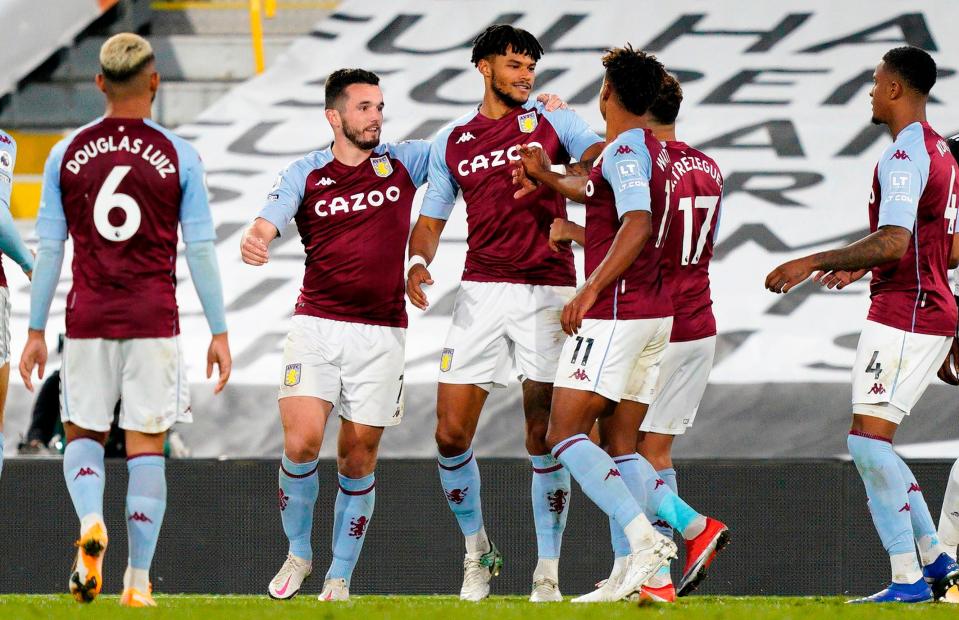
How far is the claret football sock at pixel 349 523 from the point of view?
6.16 meters

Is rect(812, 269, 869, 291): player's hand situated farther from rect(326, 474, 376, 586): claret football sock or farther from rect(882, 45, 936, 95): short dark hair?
rect(326, 474, 376, 586): claret football sock

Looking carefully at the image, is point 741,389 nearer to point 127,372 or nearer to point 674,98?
point 674,98

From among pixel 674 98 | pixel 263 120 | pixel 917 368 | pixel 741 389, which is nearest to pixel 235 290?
pixel 263 120

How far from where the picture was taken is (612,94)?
5508 mm

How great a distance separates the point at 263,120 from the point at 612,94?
6444 millimetres

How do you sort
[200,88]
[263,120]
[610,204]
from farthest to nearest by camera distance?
[200,88], [263,120], [610,204]

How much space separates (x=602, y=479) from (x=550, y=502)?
3.05 ft

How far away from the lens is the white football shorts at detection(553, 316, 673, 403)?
208 inches

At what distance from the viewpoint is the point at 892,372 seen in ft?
18.5

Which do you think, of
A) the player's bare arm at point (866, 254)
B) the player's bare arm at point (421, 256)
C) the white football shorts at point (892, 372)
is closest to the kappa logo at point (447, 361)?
the player's bare arm at point (421, 256)

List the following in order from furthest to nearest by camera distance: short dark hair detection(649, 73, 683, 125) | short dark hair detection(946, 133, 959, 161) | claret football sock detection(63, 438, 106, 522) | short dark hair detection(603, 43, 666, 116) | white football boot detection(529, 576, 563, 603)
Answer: short dark hair detection(946, 133, 959, 161) < short dark hair detection(649, 73, 683, 125) < white football boot detection(529, 576, 563, 603) < short dark hair detection(603, 43, 666, 116) < claret football sock detection(63, 438, 106, 522)

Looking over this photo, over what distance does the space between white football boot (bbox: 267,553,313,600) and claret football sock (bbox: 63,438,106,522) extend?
125cm

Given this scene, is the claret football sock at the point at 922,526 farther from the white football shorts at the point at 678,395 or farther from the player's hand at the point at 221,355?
the player's hand at the point at 221,355

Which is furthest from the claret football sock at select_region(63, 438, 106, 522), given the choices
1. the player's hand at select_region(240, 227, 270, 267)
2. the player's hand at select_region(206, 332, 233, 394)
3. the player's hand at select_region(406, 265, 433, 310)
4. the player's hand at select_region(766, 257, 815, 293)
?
the player's hand at select_region(766, 257, 815, 293)
